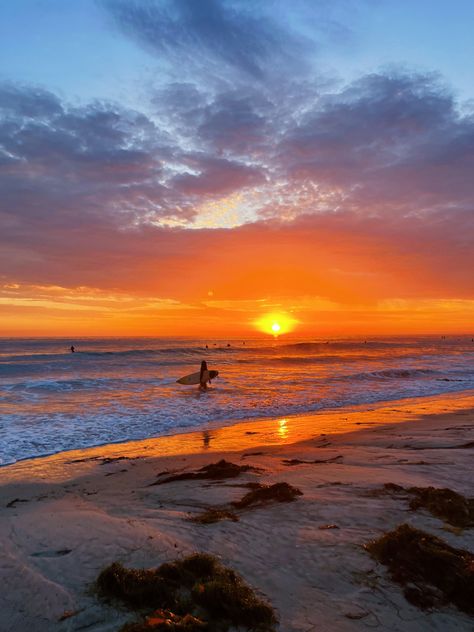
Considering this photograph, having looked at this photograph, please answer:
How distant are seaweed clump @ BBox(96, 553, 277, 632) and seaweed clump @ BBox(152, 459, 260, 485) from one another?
3.73m

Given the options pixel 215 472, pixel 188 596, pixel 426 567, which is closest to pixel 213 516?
pixel 188 596

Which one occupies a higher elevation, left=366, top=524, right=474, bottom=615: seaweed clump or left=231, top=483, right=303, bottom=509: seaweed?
left=366, top=524, right=474, bottom=615: seaweed clump

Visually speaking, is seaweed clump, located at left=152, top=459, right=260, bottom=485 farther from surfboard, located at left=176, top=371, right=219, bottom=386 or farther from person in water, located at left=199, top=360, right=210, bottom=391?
surfboard, located at left=176, top=371, right=219, bottom=386

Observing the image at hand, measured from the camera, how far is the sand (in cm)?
356

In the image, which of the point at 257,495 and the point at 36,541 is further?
the point at 257,495

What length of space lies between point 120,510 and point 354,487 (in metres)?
3.57

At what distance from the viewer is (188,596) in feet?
12.0

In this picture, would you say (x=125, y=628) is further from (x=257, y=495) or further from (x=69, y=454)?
(x=69, y=454)

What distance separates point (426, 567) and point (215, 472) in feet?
15.4

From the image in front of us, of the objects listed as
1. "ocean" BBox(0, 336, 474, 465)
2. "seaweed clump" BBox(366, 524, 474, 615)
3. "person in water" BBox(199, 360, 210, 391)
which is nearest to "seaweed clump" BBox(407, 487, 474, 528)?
"seaweed clump" BBox(366, 524, 474, 615)

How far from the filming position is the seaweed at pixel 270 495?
6158 mm

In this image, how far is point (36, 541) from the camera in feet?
16.5

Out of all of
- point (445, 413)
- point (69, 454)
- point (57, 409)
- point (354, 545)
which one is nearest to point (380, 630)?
point (354, 545)

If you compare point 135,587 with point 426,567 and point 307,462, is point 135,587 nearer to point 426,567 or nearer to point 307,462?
point 426,567
